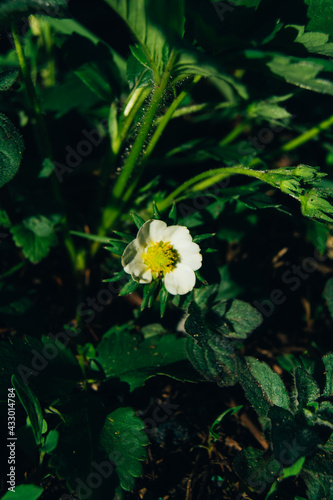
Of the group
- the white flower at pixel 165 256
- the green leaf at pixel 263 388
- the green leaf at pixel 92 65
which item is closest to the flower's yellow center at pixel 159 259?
the white flower at pixel 165 256

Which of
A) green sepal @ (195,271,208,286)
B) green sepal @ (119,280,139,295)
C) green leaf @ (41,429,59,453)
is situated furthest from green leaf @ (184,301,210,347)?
green leaf @ (41,429,59,453)

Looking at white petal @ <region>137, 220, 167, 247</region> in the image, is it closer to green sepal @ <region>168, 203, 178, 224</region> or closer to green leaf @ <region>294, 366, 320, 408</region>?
green sepal @ <region>168, 203, 178, 224</region>

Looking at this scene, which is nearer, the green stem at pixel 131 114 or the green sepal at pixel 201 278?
the green sepal at pixel 201 278

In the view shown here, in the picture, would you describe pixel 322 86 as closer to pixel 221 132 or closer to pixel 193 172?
pixel 193 172

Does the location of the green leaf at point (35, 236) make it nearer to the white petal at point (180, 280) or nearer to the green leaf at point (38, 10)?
the white petal at point (180, 280)

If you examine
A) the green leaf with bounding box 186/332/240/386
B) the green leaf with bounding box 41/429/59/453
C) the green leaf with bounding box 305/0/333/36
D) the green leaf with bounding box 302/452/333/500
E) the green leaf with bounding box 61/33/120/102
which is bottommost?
the green leaf with bounding box 302/452/333/500

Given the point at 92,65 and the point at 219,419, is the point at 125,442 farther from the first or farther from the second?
the point at 92,65

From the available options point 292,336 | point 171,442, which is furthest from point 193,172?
point 171,442

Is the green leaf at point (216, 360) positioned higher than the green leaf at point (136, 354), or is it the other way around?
the green leaf at point (216, 360)
